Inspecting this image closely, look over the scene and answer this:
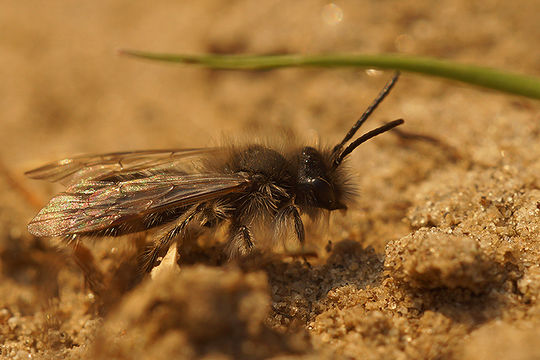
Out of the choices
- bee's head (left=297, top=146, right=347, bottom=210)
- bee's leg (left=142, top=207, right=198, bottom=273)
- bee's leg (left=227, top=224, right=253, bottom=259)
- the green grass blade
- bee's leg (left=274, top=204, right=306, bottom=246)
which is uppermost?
the green grass blade

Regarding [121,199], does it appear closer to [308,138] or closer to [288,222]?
[288,222]

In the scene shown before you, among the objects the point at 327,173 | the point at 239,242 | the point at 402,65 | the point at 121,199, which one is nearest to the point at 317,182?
the point at 327,173

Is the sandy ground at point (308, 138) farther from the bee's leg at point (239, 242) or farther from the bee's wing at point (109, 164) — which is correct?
the bee's wing at point (109, 164)

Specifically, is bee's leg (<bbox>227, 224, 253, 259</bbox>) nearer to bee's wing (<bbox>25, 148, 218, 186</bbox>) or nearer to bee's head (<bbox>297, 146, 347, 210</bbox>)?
bee's head (<bbox>297, 146, 347, 210</bbox>)

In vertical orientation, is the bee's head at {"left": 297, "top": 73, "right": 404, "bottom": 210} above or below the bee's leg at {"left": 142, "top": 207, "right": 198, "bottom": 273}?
above

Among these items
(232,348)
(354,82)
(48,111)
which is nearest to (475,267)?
(232,348)

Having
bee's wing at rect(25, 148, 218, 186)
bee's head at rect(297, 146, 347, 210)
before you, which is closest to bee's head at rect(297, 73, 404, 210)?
bee's head at rect(297, 146, 347, 210)

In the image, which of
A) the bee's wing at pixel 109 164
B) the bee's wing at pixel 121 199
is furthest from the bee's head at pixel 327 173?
the bee's wing at pixel 109 164

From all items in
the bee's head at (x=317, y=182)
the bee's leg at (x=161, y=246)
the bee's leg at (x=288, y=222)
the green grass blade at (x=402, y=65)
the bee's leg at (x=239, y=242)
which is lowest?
the bee's leg at (x=161, y=246)
